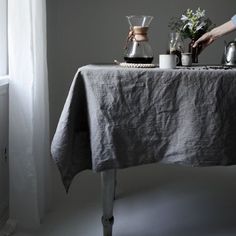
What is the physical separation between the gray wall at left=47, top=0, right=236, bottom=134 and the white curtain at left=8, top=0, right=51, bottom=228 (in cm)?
81

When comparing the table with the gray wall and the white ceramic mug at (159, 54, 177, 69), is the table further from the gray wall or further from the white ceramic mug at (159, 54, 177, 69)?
the gray wall

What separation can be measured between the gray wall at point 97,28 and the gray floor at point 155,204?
0.67m

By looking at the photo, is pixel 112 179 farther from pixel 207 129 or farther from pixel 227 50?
pixel 227 50

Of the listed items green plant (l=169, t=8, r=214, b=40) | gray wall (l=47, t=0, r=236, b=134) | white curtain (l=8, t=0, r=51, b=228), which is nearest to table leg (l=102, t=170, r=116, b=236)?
white curtain (l=8, t=0, r=51, b=228)

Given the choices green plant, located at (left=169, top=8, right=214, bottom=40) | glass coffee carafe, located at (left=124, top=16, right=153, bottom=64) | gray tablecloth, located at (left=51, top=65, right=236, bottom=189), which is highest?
green plant, located at (left=169, top=8, right=214, bottom=40)

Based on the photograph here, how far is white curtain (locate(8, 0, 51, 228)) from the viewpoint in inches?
61.6

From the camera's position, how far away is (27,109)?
1.61m

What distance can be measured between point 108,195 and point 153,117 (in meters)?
0.38

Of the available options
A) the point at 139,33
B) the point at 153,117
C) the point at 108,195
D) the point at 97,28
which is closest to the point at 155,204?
the point at 108,195

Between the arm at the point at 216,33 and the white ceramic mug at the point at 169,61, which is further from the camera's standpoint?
the arm at the point at 216,33

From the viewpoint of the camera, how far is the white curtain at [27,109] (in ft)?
5.13

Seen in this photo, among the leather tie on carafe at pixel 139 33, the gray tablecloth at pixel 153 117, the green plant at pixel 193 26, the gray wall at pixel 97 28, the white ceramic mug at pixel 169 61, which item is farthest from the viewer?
the gray wall at pixel 97 28

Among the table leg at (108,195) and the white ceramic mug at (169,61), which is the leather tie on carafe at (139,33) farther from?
the table leg at (108,195)

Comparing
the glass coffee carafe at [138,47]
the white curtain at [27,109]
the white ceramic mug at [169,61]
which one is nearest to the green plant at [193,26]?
the glass coffee carafe at [138,47]
